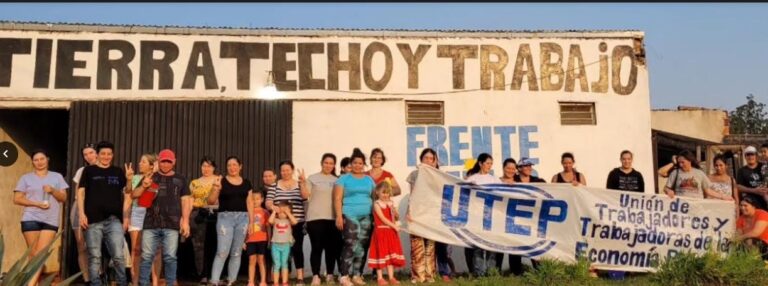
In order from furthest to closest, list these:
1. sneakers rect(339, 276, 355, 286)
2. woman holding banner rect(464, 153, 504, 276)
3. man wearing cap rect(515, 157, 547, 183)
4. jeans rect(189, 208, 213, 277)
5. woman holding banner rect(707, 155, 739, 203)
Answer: jeans rect(189, 208, 213, 277)
woman holding banner rect(707, 155, 739, 203)
man wearing cap rect(515, 157, 547, 183)
woman holding banner rect(464, 153, 504, 276)
sneakers rect(339, 276, 355, 286)

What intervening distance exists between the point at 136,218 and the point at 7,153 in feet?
17.5

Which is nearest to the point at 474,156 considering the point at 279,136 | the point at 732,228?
the point at 279,136

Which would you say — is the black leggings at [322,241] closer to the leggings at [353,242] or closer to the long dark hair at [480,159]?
the leggings at [353,242]

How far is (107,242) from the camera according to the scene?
7863mm

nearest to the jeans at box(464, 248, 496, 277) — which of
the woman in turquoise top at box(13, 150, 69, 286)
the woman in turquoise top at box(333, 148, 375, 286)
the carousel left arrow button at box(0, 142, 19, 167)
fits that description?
the woman in turquoise top at box(333, 148, 375, 286)

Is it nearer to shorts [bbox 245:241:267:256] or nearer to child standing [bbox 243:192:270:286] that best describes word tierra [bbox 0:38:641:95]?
child standing [bbox 243:192:270:286]

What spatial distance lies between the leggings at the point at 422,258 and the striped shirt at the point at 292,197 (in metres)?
1.46

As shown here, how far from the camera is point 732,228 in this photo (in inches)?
364

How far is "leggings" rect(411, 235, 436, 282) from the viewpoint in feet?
28.3

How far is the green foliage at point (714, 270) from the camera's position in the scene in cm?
808

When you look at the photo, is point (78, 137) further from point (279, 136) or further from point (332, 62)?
point (332, 62)

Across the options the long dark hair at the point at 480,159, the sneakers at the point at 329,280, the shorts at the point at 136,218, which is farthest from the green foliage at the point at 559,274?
the shorts at the point at 136,218

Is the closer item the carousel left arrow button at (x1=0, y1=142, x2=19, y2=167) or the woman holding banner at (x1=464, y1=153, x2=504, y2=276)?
the woman holding banner at (x1=464, y1=153, x2=504, y2=276)

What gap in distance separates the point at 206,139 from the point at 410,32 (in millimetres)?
3708
